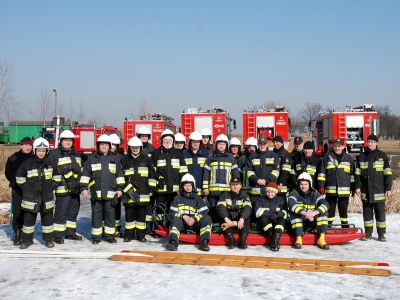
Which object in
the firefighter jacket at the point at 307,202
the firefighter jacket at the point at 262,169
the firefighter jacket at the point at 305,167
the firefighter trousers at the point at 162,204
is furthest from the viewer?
the firefighter jacket at the point at 305,167

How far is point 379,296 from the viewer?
4.80 metres

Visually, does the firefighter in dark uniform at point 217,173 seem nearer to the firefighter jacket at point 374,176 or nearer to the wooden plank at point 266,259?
the wooden plank at point 266,259

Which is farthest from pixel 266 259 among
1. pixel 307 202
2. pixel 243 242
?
pixel 307 202

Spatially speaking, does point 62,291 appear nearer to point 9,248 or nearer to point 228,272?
point 228,272

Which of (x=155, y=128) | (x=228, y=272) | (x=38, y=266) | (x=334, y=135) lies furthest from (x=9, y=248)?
(x=334, y=135)

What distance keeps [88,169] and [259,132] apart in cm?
1235

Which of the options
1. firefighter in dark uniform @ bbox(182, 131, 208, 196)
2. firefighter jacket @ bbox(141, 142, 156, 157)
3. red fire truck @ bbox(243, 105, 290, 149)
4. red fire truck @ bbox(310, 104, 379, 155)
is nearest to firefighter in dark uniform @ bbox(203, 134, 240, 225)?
firefighter in dark uniform @ bbox(182, 131, 208, 196)

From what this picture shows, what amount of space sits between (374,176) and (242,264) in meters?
3.12

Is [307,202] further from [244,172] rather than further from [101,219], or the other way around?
[101,219]

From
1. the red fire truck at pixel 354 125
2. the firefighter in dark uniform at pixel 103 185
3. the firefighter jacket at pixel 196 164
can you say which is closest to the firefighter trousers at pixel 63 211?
the firefighter in dark uniform at pixel 103 185

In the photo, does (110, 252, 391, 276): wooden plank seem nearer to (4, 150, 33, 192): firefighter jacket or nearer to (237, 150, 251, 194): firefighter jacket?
(237, 150, 251, 194): firefighter jacket

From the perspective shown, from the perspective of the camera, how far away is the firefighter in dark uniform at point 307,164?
792 cm

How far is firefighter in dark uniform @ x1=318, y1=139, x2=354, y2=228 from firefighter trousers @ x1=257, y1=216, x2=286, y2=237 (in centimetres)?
119

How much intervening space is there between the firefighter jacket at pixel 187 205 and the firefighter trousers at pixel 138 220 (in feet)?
1.92
